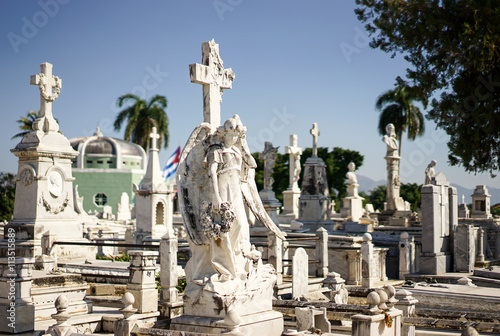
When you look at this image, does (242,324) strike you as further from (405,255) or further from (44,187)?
(405,255)

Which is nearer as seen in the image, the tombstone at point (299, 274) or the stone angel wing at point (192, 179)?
the stone angel wing at point (192, 179)

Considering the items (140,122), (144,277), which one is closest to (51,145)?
(144,277)

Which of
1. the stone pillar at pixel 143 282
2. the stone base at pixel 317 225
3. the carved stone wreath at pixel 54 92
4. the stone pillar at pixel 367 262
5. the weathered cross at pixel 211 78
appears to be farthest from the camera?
the stone base at pixel 317 225

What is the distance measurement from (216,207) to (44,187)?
24.7ft

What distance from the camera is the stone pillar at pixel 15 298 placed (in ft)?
27.9

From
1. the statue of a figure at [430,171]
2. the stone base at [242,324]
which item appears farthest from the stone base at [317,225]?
the stone base at [242,324]

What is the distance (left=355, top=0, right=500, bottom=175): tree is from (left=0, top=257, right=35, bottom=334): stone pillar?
30.3 ft

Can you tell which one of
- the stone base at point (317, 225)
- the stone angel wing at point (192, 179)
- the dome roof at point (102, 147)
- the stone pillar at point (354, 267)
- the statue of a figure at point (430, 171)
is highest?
the dome roof at point (102, 147)

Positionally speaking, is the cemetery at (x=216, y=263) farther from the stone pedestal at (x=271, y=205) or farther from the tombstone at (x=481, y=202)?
the tombstone at (x=481, y=202)

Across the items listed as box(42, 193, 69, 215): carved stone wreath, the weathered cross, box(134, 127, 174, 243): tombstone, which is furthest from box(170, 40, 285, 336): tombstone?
box(134, 127, 174, 243): tombstone

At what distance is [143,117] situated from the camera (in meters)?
46.8

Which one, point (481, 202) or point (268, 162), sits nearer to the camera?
point (268, 162)

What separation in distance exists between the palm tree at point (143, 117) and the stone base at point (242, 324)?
39.2 metres

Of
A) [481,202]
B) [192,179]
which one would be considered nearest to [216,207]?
[192,179]
